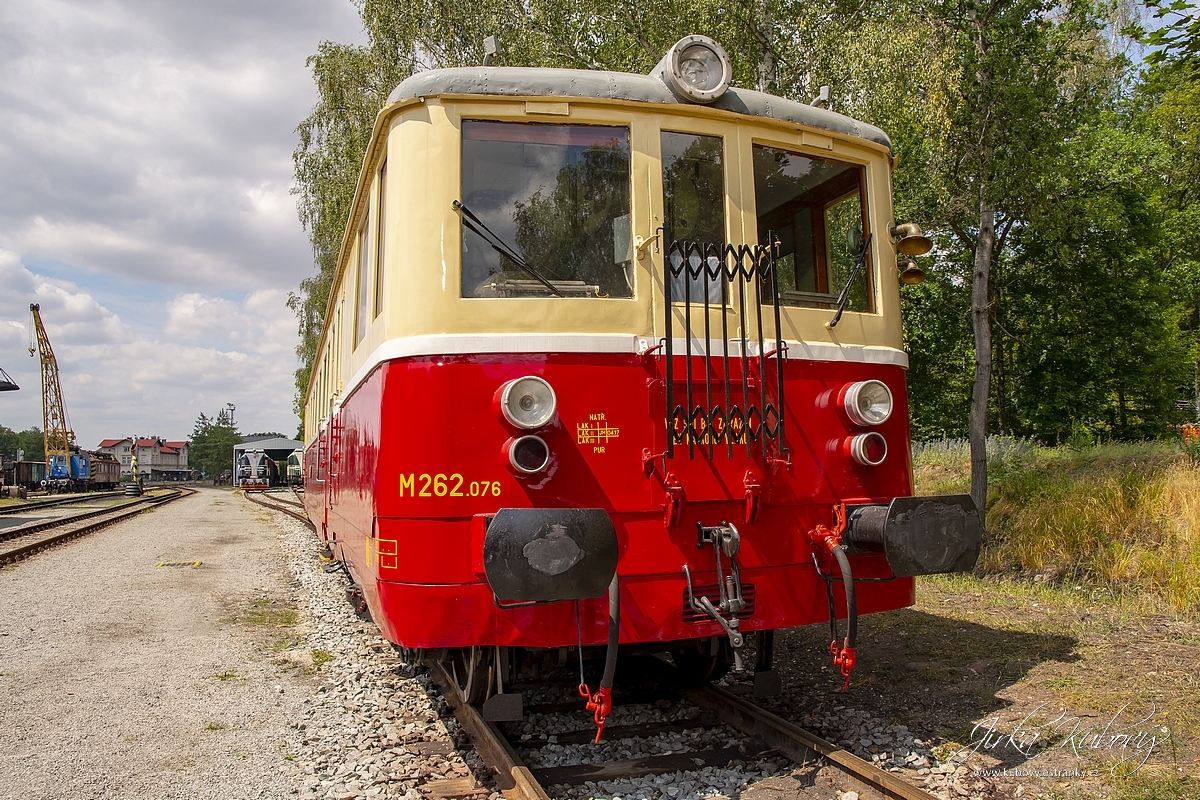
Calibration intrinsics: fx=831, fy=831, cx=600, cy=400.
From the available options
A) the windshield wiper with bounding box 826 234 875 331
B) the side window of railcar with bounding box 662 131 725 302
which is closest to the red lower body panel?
the windshield wiper with bounding box 826 234 875 331

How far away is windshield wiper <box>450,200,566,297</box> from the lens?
3.67 metres

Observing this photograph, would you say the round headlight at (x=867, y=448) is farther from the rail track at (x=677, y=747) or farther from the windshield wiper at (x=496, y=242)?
the windshield wiper at (x=496, y=242)

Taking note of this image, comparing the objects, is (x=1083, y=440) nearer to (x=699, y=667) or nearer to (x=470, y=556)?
(x=699, y=667)

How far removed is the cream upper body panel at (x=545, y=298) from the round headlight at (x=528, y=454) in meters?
0.41

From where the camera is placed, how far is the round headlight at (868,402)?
392cm

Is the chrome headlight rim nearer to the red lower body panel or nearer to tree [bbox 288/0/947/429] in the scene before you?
the red lower body panel

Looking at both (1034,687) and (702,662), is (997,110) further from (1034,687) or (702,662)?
(702,662)

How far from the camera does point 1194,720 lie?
388 cm

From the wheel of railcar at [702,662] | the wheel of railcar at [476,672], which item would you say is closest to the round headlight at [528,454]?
the wheel of railcar at [476,672]

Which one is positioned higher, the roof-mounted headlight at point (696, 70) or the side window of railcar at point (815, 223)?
the roof-mounted headlight at point (696, 70)

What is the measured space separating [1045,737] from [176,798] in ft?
12.8

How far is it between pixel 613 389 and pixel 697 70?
1603 millimetres

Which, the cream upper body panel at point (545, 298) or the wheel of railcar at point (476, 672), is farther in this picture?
the wheel of railcar at point (476, 672)

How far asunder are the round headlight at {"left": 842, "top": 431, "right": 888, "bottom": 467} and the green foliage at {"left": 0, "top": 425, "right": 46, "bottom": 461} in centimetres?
12791
